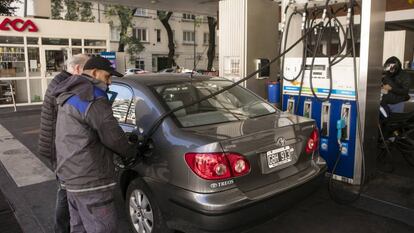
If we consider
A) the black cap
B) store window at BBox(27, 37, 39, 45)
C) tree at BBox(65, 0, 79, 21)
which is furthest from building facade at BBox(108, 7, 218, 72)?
the black cap

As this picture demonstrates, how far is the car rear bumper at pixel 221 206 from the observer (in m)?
2.66

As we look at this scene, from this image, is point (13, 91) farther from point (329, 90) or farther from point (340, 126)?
point (340, 126)

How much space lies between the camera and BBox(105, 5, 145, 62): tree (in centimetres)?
2533

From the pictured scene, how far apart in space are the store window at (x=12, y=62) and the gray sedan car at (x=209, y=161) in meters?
11.2

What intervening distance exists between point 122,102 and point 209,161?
1.44 m

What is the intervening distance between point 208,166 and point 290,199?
83 centimetres

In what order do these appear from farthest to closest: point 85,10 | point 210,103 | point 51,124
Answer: point 85,10, point 210,103, point 51,124

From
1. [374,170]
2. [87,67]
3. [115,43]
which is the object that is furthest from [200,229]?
[115,43]

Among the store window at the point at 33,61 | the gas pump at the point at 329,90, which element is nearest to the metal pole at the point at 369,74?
the gas pump at the point at 329,90

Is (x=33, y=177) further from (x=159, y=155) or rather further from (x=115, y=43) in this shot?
(x=115, y=43)

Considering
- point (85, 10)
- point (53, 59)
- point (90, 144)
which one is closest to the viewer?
A: point (90, 144)

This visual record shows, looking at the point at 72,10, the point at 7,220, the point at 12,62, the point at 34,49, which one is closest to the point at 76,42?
the point at 34,49

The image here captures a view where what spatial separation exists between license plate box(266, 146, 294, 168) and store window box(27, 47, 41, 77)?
12.7 metres

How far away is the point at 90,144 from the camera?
2424 millimetres
